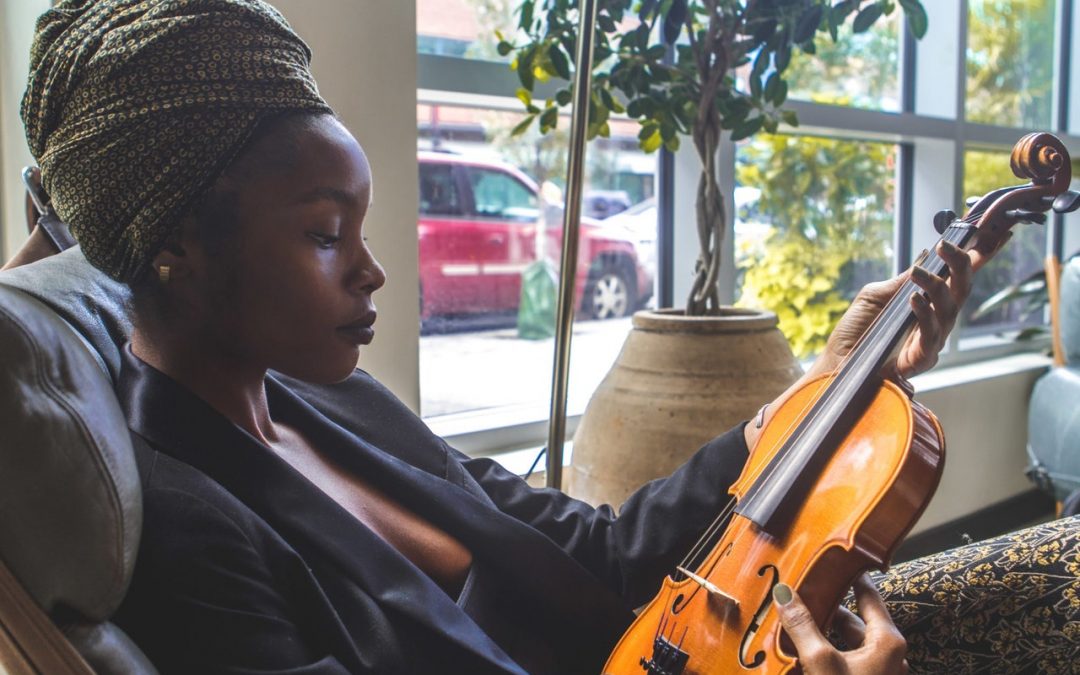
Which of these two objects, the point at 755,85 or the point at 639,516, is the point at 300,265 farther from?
the point at 755,85

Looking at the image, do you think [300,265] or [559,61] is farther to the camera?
[559,61]

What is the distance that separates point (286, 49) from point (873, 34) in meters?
2.68

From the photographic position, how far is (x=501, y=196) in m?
2.14

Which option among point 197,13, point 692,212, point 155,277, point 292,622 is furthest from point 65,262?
point 692,212

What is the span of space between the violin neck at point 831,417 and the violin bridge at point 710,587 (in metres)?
0.08

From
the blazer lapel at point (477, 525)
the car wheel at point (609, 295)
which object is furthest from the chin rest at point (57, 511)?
the car wheel at point (609, 295)

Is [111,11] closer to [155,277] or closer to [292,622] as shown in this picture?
[155,277]

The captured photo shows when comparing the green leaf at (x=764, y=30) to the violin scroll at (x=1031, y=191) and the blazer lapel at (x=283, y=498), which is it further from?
the blazer lapel at (x=283, y=498)

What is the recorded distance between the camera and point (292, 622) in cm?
75

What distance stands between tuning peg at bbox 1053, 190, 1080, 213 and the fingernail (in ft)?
1.52

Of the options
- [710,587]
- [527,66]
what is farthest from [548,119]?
[710,587]

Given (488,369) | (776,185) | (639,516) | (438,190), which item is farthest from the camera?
(776,185)

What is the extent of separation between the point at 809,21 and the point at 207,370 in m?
1.26

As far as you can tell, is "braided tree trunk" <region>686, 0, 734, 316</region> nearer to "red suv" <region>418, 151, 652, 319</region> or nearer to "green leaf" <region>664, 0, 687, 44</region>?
"green leaf" <region>664, 0, 687, 44</region>
